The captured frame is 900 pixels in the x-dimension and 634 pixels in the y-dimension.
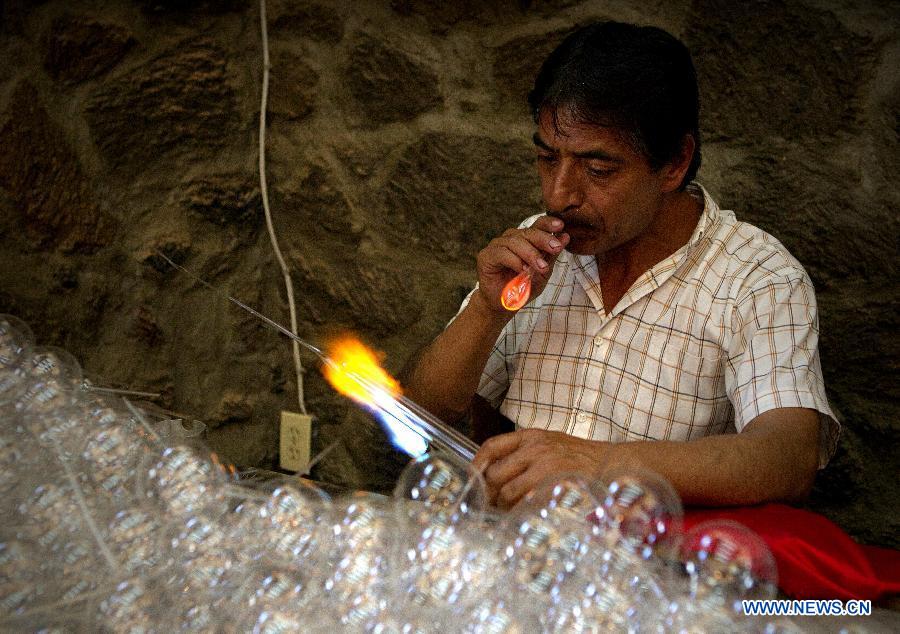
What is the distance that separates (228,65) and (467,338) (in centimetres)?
89

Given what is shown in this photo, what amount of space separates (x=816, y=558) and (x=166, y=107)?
4.97ft

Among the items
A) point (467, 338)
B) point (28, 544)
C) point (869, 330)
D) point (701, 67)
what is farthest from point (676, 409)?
point (28, 544)

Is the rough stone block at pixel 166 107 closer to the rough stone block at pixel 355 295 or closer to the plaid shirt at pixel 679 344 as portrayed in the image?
the rough stone block at pixel 355 295

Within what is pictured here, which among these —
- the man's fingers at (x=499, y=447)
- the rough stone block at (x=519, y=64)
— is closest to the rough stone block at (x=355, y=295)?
the rough stone block at (x=519, y=64)

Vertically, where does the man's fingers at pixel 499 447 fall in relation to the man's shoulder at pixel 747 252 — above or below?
below

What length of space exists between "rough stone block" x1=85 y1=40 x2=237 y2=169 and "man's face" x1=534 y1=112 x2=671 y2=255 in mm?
851

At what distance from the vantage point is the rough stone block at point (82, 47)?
1659 mm

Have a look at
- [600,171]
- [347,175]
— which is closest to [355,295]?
[347,175]

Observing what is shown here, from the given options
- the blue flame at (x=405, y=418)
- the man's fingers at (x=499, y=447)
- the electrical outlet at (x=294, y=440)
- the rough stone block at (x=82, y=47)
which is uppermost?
the rough stone block at (x=82, y=47)

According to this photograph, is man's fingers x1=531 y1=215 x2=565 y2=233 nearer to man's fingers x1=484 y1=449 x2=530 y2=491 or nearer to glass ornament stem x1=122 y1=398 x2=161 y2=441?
man's fingers x1=484 y1=449 x2=530 y2=491

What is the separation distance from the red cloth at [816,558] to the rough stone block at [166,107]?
4.40ft

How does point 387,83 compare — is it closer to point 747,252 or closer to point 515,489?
point 747,252

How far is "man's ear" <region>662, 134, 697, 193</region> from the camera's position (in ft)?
4.34

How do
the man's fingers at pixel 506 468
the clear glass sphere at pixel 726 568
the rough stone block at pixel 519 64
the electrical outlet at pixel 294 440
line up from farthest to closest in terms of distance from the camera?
the electrical outlet at pixel 294 440 → the rough stone block at pixel 519 64 → the man's fingers at pixel 506 468 → the clear glass sphere at pixel 726 568
